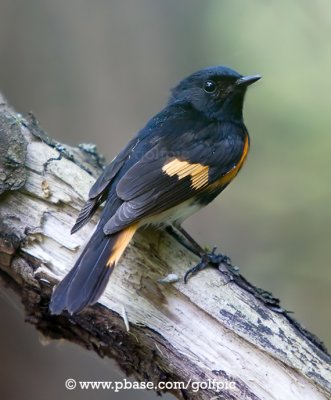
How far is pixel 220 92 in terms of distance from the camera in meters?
2.85

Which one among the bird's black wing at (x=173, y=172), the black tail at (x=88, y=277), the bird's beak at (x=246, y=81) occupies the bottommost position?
the black tail at (x=88, y=277)

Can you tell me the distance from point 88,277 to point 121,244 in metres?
0.20

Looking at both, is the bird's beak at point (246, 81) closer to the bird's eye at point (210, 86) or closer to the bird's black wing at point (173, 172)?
the bird's eye at point (210, 86)

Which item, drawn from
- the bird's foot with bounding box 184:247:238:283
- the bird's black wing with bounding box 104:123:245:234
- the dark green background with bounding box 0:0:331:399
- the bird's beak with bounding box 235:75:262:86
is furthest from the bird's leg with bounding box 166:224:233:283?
the dark green background with bounding box 0:0:331:399

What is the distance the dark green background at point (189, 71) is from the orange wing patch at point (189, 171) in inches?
45.6

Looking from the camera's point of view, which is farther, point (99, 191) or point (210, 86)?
point (210, 86)

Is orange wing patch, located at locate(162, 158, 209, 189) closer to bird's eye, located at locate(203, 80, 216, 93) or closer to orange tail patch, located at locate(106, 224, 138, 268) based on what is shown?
orange tail patch, located at locate(106, 224, 138, 268)

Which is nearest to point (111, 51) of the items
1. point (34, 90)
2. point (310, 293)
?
point (34, 90)

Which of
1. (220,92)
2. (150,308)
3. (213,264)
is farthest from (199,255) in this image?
(220,92)

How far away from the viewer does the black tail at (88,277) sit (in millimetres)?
2123

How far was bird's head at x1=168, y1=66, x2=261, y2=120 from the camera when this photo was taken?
2.83 meters

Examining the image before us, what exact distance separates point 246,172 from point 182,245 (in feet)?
5.79

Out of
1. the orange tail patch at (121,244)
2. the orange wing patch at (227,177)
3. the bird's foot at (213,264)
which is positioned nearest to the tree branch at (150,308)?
the bird's foot at (213,264)

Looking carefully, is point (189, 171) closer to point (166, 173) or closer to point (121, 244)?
point (166, 173)
